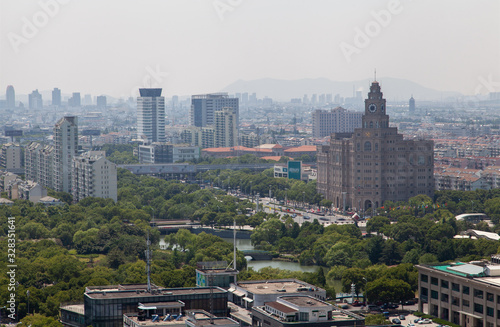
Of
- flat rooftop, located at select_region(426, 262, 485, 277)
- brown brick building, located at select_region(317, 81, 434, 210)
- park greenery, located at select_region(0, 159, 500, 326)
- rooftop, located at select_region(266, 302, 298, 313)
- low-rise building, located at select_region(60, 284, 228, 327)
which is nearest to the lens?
rooftop, located at select_region(266, 302, 298, 313)

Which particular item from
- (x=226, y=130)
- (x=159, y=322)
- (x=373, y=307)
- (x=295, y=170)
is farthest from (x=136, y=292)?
(x=226, y=130)

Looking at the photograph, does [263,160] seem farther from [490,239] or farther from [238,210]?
[490,239]

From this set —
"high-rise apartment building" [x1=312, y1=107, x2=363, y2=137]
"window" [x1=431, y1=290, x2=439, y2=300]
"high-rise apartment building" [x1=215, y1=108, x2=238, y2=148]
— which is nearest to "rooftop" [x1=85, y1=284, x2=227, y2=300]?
"window" [x1=431, y1=290, x2=439, y2=300]

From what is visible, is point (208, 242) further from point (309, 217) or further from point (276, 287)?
point (276, 287)

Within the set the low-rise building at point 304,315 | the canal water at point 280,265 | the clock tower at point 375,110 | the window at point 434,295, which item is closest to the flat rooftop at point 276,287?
the low-rise building at point 304,315

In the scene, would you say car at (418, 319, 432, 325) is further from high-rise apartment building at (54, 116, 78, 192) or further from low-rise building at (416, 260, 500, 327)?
high-rise apartment building at (54, 116, 78, 192)
